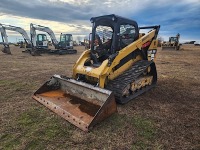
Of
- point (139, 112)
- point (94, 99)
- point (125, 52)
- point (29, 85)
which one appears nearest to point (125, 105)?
point (139, 112)

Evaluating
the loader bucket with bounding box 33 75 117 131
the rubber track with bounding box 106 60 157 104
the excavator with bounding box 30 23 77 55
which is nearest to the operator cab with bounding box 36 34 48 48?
the excavator with bounding box 30 23 77 55

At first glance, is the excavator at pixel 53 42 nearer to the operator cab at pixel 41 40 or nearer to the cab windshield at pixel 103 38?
the operator cab at pixel 41 40

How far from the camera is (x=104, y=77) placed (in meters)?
5.05

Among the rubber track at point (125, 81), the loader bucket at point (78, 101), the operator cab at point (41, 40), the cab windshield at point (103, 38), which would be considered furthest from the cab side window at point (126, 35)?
the operator cab at point (41, 40)

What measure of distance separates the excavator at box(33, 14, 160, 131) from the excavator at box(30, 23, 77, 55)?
18.1 metres

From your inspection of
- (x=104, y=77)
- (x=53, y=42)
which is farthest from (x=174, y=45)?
(x=104, y=77)

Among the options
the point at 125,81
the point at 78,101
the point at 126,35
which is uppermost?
the point at 126,35

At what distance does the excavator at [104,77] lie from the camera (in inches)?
168

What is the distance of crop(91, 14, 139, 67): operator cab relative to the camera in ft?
18.2

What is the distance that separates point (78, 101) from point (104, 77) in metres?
0.96

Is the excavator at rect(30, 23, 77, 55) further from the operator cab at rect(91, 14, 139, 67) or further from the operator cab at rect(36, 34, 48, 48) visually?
the operator cab at rect(91, 14, 139, 67)

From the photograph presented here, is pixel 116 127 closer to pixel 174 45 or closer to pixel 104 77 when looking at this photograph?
pixel 104 77

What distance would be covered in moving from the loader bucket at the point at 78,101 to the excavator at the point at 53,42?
61.0 ft

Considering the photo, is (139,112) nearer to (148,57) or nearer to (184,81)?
(148,57)
